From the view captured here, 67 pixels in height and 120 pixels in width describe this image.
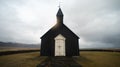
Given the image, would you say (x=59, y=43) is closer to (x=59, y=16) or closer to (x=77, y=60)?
(x=77, y=60)

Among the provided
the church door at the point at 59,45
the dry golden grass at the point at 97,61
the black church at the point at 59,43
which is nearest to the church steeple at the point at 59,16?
the black church at the point at 59,43

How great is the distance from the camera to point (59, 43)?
25828 millimetres

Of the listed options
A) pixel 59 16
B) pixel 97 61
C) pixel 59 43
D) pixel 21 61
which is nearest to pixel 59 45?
pixel 59 43

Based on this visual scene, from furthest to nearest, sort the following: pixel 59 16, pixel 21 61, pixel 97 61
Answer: pixel 59 16 → pixel 97 61 → pixel 21 61

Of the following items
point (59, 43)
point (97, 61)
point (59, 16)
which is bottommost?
point (97, 61)

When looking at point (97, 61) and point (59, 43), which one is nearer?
point (97, 61)

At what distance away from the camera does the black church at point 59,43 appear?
1009 inches

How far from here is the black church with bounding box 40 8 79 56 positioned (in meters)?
25.6

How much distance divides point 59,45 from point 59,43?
1.35 feet

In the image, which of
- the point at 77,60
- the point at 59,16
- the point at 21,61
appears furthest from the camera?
the point at 59,16

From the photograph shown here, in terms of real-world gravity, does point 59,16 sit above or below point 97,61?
above

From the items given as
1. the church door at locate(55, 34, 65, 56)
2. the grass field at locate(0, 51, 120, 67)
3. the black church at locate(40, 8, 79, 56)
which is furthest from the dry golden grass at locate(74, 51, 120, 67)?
the church door at locate(55, 34, 65, 56)

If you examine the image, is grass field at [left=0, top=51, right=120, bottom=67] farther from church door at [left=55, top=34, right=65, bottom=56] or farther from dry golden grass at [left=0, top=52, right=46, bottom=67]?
church door at [left=55, top=34, right=65, bottom=56]

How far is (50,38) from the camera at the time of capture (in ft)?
85.3
